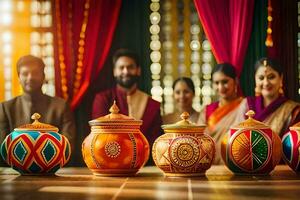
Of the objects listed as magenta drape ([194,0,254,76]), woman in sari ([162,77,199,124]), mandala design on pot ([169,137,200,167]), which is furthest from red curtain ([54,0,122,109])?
mandala design on pot ([169,137,200,167])

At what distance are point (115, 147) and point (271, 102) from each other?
2.40 meters

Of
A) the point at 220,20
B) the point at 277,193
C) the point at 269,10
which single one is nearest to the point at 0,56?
the point at 220,20

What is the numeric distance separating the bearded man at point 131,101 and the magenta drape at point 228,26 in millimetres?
826

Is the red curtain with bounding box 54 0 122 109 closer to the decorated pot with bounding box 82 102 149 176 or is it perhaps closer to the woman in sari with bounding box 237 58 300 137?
the woman in sari with bounding box 237 58 300 137

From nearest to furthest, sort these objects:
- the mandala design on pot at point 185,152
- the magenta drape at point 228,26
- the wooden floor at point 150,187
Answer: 1. the wooden floor at point 150,187
2. the mandala design on pot at point 185,152
3. the magenta drape at point 228,26

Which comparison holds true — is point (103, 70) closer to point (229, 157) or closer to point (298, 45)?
point (298, 45)

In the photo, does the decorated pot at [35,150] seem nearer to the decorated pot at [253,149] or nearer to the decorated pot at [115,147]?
the decorated pot at [115,147]

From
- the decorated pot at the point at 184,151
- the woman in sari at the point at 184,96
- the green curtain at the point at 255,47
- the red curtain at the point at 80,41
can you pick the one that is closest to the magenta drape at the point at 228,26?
the green curtain at the point at 255,47

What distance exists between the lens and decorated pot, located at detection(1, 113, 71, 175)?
4695mm

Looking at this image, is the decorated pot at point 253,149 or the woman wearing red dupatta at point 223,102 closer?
the decorated pot at point 253,149

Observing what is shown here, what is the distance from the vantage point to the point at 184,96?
691cm

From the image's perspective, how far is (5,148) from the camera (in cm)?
484

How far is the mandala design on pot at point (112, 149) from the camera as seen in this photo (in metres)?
4.57

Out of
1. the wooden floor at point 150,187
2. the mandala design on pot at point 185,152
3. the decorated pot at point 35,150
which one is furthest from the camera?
the decorated pot at point 35,150
